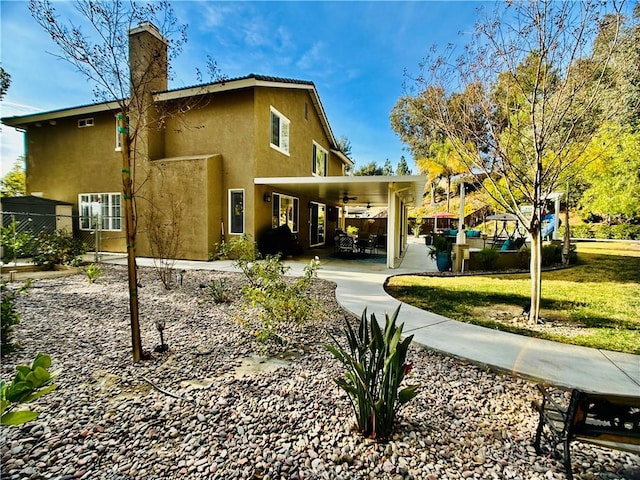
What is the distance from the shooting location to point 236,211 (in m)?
11.2

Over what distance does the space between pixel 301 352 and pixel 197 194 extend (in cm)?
853

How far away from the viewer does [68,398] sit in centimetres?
268

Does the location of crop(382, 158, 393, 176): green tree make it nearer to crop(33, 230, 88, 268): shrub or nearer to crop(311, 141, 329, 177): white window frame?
crop(311, 141, 329, 177): white window frame

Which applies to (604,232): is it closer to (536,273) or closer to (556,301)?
(556,301)

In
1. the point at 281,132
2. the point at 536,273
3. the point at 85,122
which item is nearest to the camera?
the point at 536,273

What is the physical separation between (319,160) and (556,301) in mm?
13495

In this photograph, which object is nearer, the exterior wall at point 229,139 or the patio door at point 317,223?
the exterior wall at point 229,139

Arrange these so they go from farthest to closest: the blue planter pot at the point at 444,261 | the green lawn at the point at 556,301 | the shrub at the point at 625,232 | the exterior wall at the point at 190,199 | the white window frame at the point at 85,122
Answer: the shrub at the point at 625,232 < the white window frame at the point at 85,122 < the exterior wall at the point at 190,199 < the blue planter pot at the point at 444,261 < the green lawn at the point at 556,301

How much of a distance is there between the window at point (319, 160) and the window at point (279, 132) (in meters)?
3.60

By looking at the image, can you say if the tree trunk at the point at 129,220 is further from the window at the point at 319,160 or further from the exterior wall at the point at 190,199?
the window at the point at 319,160

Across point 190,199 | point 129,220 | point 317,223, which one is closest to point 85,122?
point 190,199

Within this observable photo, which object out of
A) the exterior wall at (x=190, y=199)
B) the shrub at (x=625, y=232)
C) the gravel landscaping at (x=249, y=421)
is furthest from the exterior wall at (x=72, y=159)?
the shrub at (x=625, y=232)

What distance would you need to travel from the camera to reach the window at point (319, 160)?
1649 centimetres

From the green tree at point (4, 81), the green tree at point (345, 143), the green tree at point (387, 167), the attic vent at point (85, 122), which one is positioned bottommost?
the green tree at point (4, 81)
